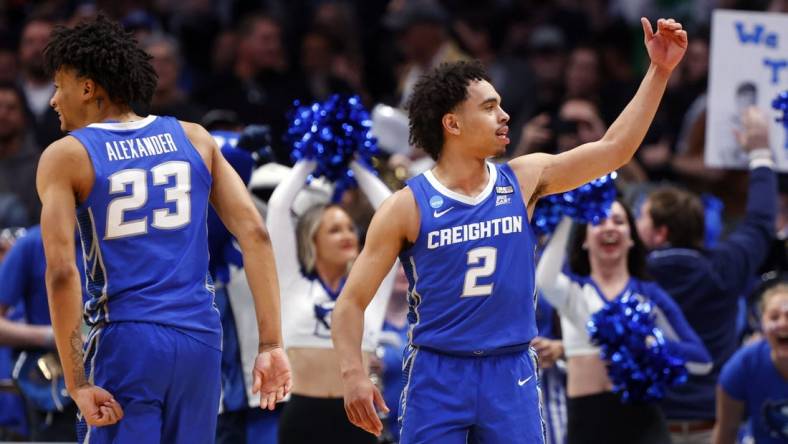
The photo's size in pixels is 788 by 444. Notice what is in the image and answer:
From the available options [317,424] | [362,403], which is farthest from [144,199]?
[317,424]

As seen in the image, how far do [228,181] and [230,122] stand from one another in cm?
277

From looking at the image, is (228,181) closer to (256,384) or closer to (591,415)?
(256,384)

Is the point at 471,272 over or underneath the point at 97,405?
over

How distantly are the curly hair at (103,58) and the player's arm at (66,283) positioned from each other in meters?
0.35

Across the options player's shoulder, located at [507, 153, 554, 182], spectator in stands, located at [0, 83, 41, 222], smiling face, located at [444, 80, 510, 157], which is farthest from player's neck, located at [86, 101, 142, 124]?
spectator in stands, located at [0, 83, 41, 222]

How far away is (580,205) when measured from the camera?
22.3 ft

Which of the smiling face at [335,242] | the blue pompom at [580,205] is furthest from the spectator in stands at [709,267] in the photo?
the smiling face at [335,242]

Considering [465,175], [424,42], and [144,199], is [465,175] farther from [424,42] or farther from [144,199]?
[424,42]

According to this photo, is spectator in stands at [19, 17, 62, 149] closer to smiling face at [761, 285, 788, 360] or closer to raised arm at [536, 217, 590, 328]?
raised arm at [536, 217, 590, 328]

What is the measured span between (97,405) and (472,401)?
4.12 feet

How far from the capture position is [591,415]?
6895mm

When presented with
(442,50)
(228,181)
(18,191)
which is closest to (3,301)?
(18,191)

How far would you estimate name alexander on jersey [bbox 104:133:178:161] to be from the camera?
4742mm

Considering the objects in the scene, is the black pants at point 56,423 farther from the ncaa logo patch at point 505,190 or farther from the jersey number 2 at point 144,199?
the ncaa logo patch at point 505,190
